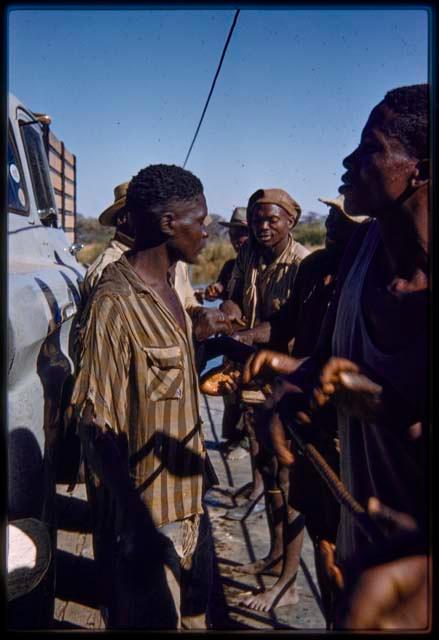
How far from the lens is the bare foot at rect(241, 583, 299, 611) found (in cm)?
348

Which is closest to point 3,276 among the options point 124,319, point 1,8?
point 124,319

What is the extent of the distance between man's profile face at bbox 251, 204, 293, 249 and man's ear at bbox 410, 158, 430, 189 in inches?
99.2

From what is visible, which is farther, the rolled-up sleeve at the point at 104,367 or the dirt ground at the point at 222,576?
the dirt ground at the point at 222,576

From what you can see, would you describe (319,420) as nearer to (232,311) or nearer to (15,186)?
(232,311)

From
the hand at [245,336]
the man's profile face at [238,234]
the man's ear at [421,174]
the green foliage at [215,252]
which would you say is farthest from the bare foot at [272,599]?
the green foliage at [215,252]

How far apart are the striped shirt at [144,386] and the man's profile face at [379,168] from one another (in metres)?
0.80

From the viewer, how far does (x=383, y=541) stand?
1356mm

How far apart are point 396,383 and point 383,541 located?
0.32 m

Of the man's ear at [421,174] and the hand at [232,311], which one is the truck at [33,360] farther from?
the man's ear at [421,174]

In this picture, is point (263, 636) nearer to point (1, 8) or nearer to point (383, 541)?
point (383, 541)

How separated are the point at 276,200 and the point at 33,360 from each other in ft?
6.51

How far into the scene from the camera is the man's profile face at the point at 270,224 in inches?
163

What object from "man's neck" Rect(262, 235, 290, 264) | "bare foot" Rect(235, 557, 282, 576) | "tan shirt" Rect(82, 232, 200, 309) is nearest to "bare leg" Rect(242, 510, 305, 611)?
"bare foot" Rect(235, 557, 282, 576)

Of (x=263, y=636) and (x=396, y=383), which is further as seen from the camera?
(x=263, y=636)
